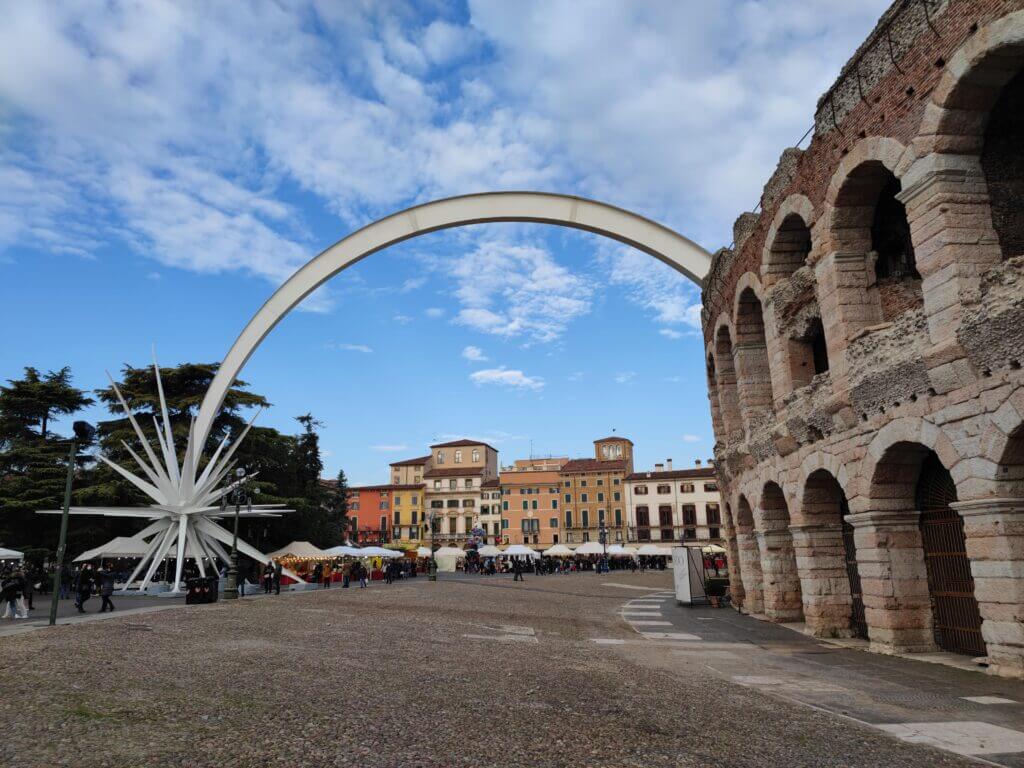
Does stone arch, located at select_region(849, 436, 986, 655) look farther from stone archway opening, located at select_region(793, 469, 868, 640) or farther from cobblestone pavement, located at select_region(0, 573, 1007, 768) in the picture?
stone archway opening, located at select_region(793, 469, 868, 640)

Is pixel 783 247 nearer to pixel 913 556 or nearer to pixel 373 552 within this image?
pixel 913 556

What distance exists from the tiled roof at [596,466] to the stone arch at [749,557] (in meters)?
78.6

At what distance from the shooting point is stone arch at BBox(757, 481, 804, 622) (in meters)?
17.3

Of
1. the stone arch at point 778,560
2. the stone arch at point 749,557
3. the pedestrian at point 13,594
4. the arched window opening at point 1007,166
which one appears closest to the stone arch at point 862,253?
the arched window opening at point 1007,166

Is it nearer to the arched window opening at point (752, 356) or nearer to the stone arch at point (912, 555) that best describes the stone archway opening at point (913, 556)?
the stone arch at point (912, 555)

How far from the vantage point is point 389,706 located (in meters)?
7.02

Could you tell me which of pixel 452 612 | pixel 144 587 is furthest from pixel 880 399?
pixel 144 587

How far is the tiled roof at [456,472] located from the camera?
350ft

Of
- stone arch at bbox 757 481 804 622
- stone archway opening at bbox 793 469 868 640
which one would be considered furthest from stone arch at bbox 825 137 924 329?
stone arch at bbox 757 481 804 622

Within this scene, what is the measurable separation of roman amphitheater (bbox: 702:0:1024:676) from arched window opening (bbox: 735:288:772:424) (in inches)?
46.9

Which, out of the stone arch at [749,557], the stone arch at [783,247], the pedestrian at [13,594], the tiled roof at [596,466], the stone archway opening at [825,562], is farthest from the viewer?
the tiled roof at [596,466]

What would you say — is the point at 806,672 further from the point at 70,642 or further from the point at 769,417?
the point at 70,642

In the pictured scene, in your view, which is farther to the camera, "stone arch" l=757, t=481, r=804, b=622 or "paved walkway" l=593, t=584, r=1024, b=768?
"stone arch" l=757, t=481, r=804, b=622

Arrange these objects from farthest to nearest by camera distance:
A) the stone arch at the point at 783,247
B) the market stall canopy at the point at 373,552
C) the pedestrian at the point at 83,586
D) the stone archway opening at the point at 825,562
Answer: the market stall canopy at the point at 373,552
the pedestrian at the point at 83,586
the stone arch at the point at 783,247
the stone archway opening at the point at 825,562
